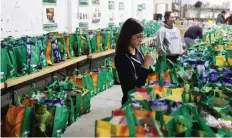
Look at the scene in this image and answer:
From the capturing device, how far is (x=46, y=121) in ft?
11.6

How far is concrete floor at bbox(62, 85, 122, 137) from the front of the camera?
13.1ft

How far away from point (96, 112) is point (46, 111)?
1.33 metres

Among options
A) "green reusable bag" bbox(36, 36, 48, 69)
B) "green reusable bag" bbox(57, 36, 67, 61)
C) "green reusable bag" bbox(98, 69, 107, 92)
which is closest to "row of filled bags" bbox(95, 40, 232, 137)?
"green reusable bag" bbox(36, 36, 48, 69)

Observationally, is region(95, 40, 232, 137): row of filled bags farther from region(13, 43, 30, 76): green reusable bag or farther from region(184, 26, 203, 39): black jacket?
region(184, 26, 203, 39): black jacket

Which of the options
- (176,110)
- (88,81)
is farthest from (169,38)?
(176,110)

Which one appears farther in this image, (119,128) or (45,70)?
(45,70)

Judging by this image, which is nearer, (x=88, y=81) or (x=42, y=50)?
(x=42, y=50)

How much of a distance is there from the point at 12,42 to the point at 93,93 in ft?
6.91

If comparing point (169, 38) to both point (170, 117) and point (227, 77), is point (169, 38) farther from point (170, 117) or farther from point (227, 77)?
point (170, 117)

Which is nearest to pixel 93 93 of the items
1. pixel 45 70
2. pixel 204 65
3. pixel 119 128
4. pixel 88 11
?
pixel 45 70

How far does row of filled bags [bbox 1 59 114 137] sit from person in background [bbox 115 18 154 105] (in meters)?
1.02

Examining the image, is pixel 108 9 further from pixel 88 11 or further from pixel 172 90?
pixel 172 90

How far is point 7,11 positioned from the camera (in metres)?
4.28

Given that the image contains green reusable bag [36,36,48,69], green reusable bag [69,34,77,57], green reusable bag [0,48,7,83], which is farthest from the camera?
green reusable bag [69,34,77,57]
